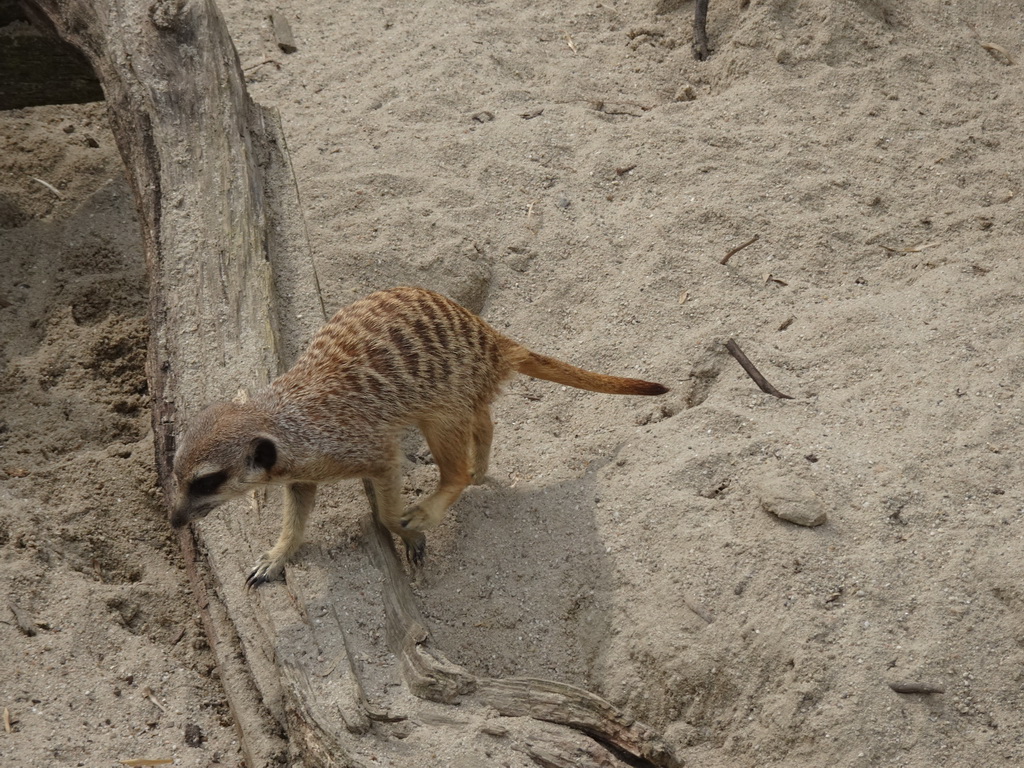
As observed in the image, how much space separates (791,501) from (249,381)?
151cm

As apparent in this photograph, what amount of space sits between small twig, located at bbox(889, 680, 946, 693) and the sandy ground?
0.01 metres

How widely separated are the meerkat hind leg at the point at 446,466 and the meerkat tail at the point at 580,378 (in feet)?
0.85

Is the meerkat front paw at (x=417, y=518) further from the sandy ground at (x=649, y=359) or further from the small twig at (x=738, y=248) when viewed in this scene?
the small twig at (x=738, y=248)

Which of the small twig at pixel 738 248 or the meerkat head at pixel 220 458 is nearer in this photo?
the meerkat head at pixel 220 458

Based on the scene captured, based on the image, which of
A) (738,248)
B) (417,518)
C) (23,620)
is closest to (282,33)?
(738,248)

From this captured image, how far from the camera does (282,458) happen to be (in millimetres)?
2459

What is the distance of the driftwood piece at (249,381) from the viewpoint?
6.82ft

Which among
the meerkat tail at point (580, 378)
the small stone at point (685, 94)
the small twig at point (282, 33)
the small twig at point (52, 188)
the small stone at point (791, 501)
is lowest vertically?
the small stone at point (791, 501)

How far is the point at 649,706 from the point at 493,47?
124 inches

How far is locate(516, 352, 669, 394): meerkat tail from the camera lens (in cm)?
280

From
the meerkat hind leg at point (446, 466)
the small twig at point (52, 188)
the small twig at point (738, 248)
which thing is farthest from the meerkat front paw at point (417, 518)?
the small twig at point (52, 188)

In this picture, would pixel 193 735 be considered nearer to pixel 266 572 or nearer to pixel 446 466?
pixel 266 572

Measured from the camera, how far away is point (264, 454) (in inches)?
95.1

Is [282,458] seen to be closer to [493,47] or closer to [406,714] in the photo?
[406,714]
